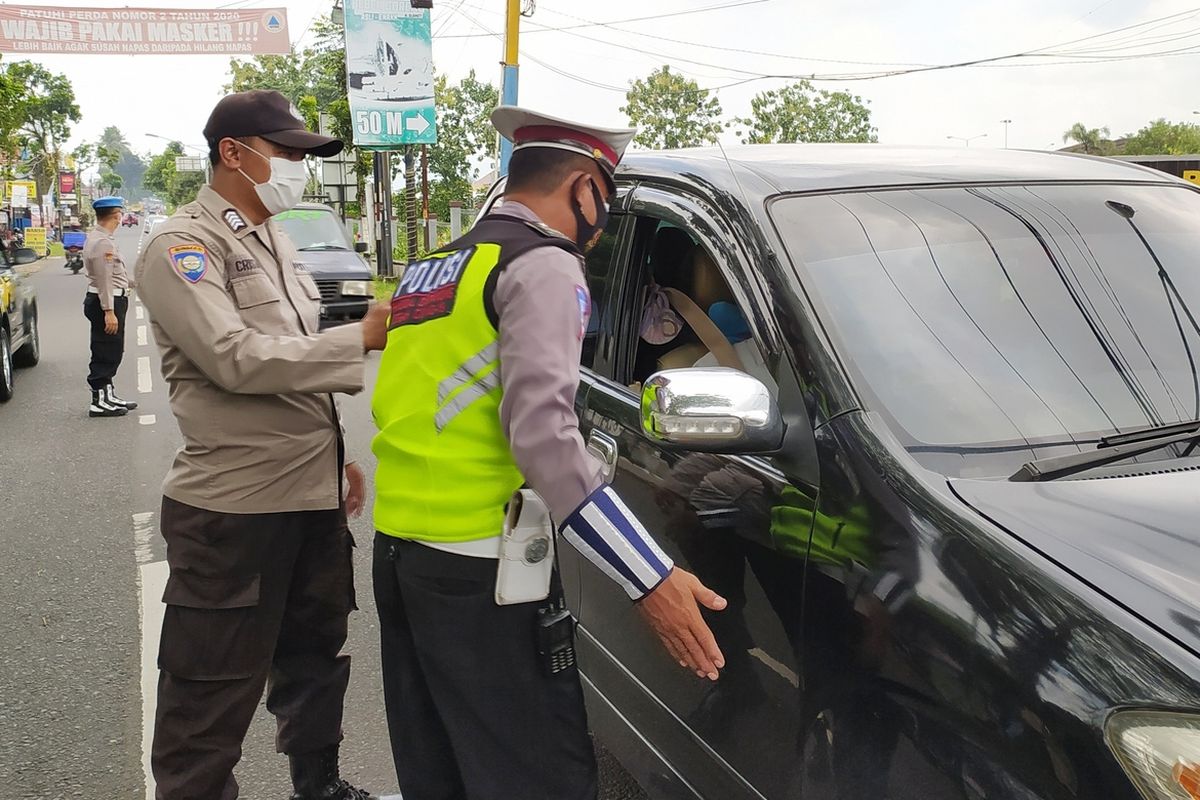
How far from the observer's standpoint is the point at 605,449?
8.45 feet

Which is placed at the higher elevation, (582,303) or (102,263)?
(582,303)

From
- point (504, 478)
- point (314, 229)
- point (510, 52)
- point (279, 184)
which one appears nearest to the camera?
point (504, 478)

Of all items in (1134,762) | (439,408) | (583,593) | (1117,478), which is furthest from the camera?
(583,593)

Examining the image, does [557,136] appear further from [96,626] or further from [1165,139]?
[1165,139]

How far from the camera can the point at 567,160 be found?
195cm

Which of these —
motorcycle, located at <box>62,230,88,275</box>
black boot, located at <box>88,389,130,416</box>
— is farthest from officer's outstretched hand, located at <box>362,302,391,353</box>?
motorcycle, located at <box>62,230,88,275</box>

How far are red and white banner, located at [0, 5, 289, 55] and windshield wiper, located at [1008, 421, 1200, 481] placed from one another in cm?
2301

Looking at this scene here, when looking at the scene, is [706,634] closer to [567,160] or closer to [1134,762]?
[1134,762]

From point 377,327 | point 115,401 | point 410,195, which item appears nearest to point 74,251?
point 410,195

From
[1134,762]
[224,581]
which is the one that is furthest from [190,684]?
[1134,762]

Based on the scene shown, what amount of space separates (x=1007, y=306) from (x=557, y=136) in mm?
982

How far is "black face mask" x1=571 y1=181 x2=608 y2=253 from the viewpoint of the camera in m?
1.98

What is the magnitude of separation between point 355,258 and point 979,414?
11858mm

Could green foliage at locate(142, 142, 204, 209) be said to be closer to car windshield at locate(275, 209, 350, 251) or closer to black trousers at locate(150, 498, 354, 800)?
car windshield at locate(275, 209, 350, 251)
